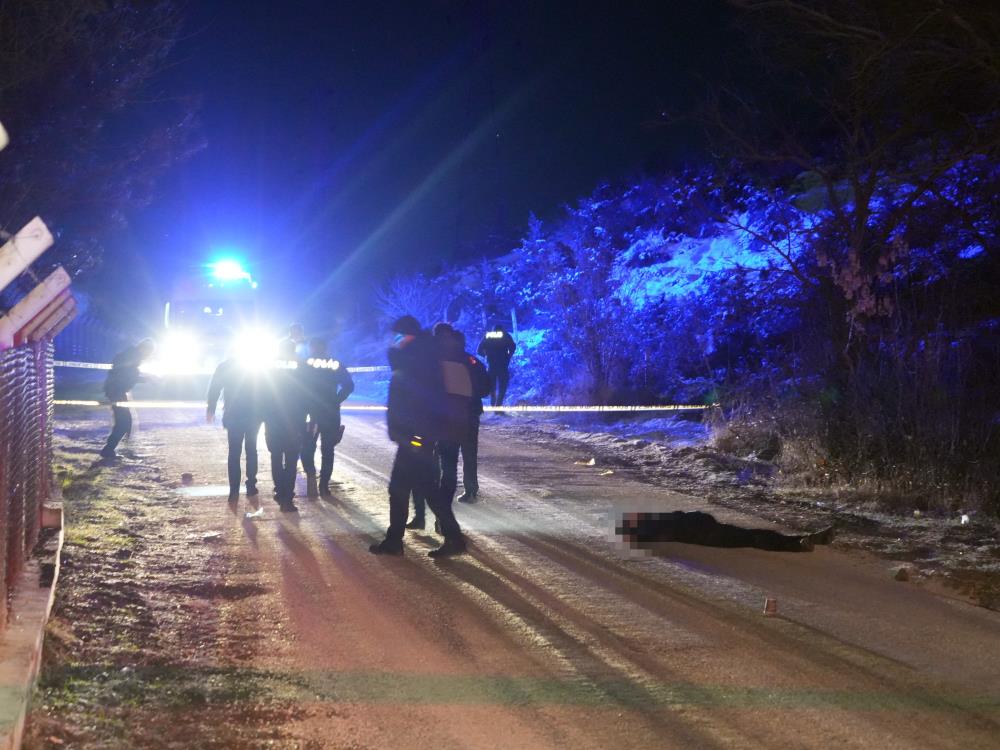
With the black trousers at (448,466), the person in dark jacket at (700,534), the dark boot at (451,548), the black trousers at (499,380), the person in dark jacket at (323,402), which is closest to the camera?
the dark boot at (451,548)

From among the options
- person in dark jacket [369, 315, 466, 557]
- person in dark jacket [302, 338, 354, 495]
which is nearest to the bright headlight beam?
person in dark jacket [302, 338, 354, 495]

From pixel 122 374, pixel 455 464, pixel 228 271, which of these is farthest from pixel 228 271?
pixel 455 464

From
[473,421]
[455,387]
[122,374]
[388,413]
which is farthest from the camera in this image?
[122,374]

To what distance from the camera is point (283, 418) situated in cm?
1055

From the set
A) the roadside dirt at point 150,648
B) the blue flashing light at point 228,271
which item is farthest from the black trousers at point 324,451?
the blue flashing light at point 228,271

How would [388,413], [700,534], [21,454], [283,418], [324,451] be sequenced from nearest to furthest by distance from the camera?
[21,454] → [388,413] → [700,534] → [283,418] → [324,451]

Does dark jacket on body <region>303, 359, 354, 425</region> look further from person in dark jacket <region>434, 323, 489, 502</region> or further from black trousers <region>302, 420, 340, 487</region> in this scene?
person in dark jacket <region>434, 323, 489, 502</region>

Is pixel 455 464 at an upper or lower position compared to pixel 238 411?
lower

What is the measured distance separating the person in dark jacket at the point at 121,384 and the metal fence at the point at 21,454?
557 centimetres

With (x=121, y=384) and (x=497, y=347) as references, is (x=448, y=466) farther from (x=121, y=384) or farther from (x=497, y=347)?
(x=497, y=347)

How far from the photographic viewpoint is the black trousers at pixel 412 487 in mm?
8203

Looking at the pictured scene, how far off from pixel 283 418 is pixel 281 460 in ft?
1.54

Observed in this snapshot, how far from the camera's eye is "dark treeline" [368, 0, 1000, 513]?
11070 mm

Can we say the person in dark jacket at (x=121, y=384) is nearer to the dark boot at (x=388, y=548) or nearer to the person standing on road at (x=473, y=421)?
the person standing on road at (x=473, y=421)
